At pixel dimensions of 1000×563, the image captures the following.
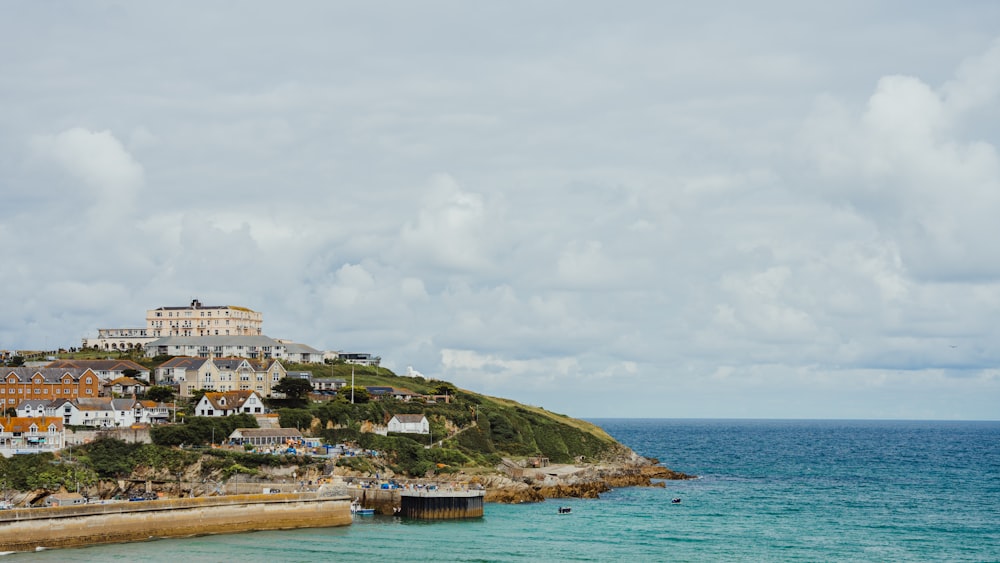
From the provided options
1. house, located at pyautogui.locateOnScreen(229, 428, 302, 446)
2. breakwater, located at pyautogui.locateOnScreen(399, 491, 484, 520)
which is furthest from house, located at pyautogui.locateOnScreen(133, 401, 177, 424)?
breakwater, located at pyautogui.locateOnScreen(399, 491, 484, 520)

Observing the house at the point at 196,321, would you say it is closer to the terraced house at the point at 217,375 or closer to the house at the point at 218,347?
the house at the point at 218,347

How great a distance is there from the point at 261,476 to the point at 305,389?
34.5 m

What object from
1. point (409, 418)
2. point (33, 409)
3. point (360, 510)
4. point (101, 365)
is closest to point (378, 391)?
point (409, 418)

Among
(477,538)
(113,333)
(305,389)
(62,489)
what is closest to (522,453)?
(305,389)

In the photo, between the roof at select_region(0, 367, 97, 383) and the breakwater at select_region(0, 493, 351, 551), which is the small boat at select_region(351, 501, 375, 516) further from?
the roof at select_region(0, 367, 97, 383)

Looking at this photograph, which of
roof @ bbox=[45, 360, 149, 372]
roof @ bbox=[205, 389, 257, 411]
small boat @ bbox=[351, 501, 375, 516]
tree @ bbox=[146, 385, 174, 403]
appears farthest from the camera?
roof @ bbox=[45, 360, 149, 372]

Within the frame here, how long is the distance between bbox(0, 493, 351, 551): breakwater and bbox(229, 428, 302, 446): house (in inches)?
1050

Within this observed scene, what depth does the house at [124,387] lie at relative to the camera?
128 m

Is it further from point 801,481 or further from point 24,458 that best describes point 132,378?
point 801,481

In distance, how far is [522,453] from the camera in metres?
130

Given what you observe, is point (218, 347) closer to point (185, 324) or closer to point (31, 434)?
point (185, 324)

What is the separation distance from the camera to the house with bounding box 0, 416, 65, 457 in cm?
9500

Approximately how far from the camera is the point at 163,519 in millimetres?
76062

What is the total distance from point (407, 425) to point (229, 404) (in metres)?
22.7
